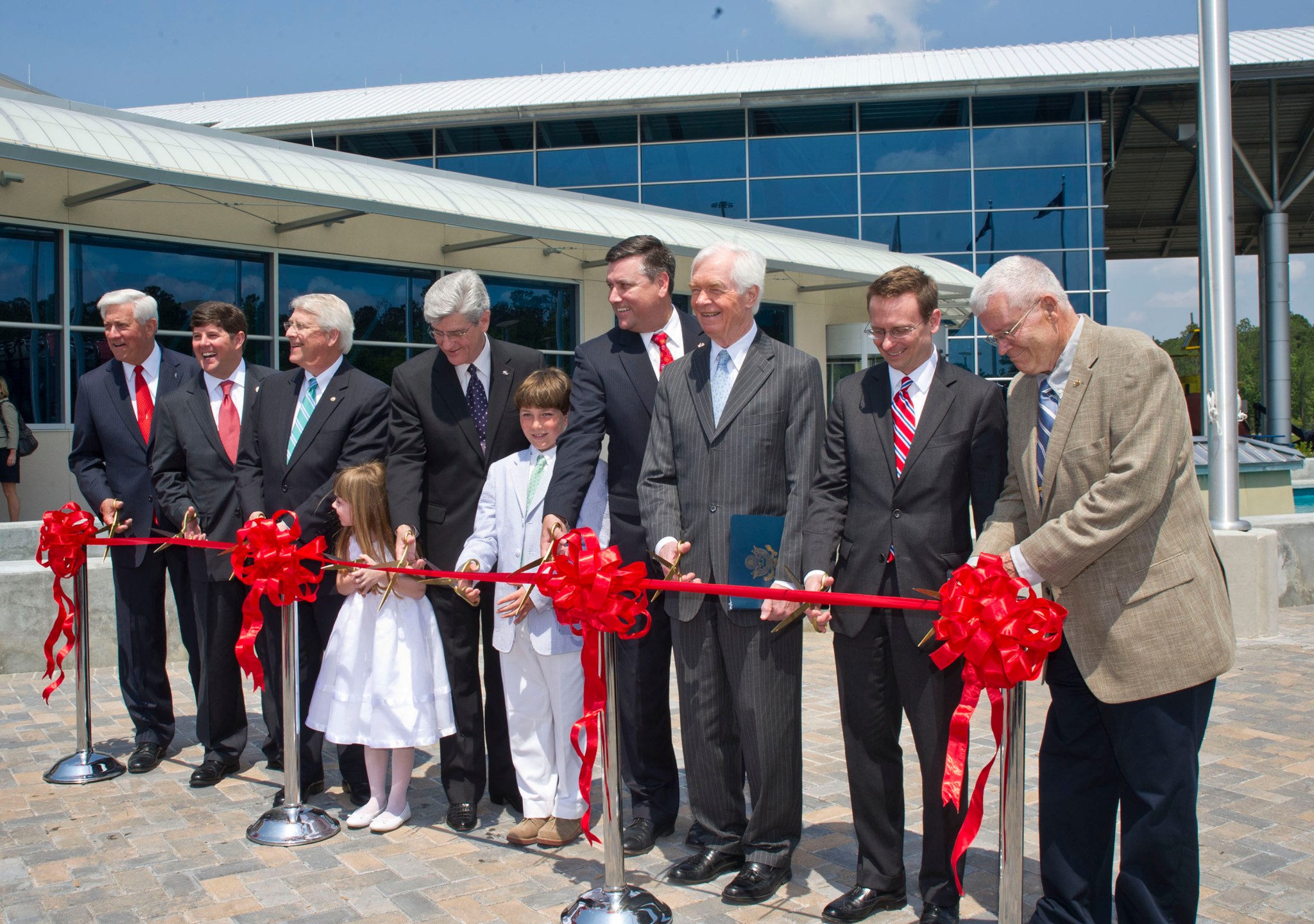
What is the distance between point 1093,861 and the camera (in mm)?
3203

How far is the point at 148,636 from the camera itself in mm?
5488

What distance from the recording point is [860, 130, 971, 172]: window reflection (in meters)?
27.8

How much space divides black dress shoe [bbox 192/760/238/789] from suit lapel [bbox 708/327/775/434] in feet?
9.90

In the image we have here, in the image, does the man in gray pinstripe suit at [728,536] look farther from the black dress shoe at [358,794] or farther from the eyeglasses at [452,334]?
the black dress shoe at [358,794]

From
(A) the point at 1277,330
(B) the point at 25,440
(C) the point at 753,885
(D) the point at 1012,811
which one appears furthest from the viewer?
(A) the point at 1277,330

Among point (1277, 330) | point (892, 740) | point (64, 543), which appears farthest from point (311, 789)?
point (1277, 330)

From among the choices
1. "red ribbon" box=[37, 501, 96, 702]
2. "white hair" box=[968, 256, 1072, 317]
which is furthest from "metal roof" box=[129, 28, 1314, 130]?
"white hair" box=[968, 256, 1072, 317]

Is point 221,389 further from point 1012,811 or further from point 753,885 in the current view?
point 1012,811

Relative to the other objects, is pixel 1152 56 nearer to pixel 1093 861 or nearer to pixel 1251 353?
pixel 1093 861

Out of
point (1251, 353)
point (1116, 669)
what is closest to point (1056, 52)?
point (1116, 669)

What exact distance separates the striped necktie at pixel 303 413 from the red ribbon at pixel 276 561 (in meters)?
0.52

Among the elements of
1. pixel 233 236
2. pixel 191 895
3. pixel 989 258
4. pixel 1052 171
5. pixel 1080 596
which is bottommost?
pixel 191 895

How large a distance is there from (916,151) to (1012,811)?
2707 cm

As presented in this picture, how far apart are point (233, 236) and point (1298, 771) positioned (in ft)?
38.9
